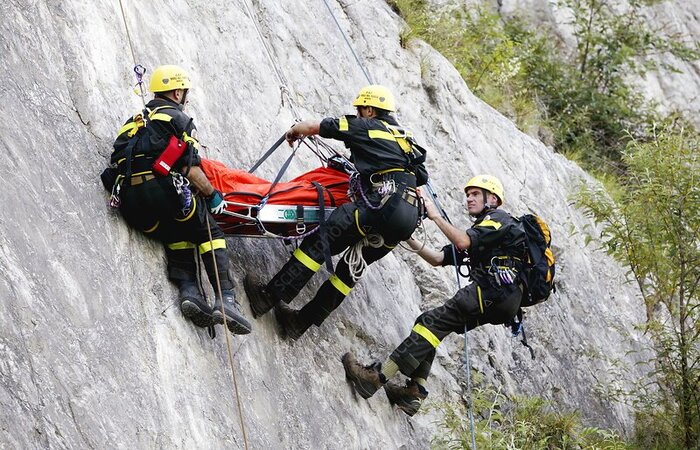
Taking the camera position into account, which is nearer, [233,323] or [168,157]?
[168,157]

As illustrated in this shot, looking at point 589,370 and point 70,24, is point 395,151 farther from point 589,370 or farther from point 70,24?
point 589,370

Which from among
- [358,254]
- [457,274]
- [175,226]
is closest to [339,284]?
[358,254]

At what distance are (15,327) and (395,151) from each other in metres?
3.31

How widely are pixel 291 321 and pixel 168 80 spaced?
2.12 meters

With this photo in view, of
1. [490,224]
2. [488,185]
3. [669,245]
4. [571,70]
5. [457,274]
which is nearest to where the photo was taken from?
[490,224]

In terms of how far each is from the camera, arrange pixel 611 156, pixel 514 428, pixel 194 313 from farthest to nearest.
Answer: pixel 611 156
pixel 514 428
pixel 194 313

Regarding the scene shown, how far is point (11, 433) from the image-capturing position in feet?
18.4

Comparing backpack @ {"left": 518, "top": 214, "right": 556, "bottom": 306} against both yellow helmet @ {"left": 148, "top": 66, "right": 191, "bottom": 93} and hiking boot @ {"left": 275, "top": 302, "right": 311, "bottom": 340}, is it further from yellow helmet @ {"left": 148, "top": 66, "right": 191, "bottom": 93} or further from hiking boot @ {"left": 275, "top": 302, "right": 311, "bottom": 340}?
yellow helmet @ {"left": 148, "top": 66, "right": 191, "bottom": 93}

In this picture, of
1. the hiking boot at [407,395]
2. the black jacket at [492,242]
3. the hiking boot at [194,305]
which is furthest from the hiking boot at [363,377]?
the hiking boot at [194,305]

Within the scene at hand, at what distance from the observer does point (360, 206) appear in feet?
26.6

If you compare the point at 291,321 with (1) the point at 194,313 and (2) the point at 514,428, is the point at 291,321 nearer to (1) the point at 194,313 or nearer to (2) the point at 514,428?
(1) the point at 194,313

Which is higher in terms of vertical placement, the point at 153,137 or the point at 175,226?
the point at 153,137

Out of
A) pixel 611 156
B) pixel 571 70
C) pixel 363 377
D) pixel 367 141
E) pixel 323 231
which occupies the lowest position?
pixel 611 156

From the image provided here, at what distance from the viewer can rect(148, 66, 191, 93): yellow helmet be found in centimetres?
733
